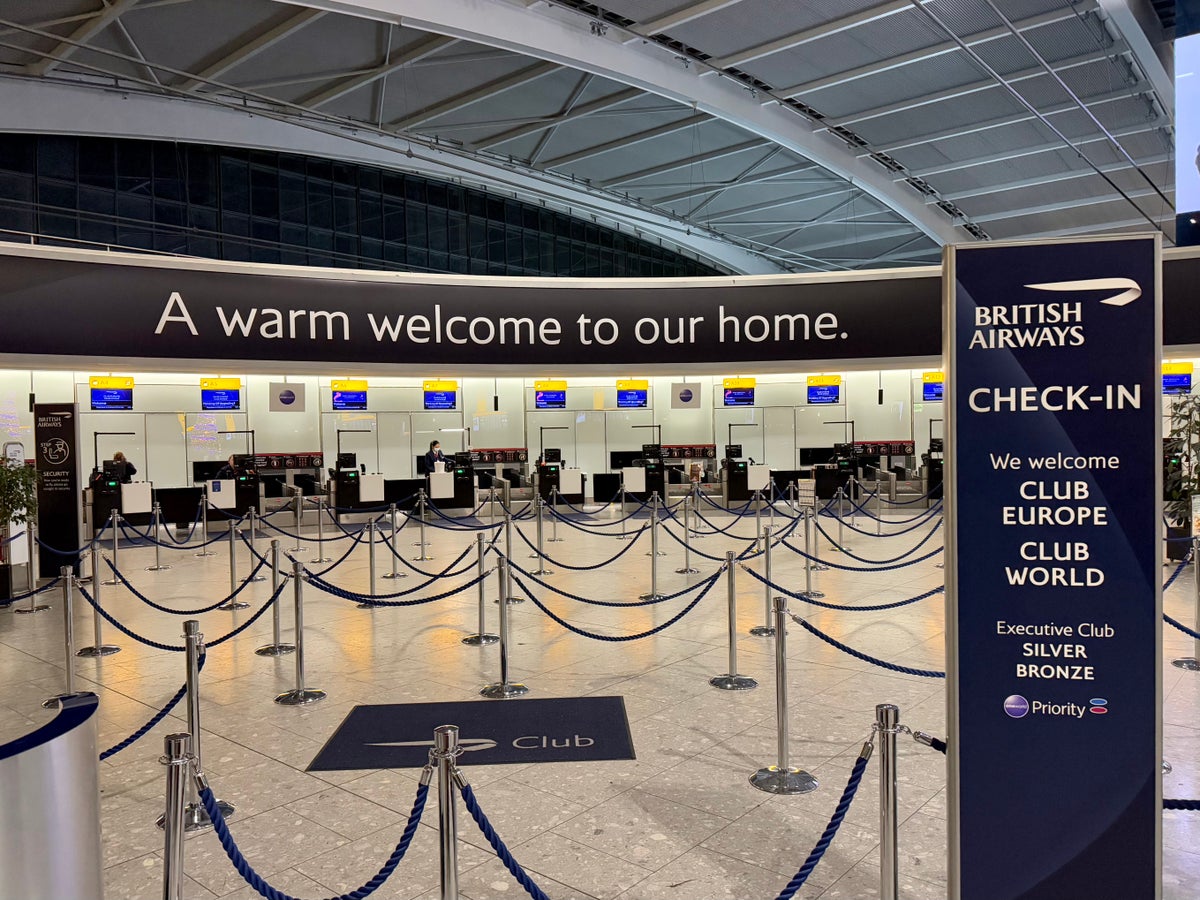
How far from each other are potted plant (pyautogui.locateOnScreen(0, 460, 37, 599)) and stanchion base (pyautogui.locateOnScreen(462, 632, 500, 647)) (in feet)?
17.6

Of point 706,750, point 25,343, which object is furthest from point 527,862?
point 25,343

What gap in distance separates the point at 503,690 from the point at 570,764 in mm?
1444

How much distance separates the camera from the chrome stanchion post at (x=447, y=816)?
3.03m

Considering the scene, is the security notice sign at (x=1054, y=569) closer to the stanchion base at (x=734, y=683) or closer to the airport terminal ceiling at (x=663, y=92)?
the stanchion base at (x=734, y=683)

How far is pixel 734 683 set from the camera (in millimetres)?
6488

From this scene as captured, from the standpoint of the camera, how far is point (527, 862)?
396 centimetres

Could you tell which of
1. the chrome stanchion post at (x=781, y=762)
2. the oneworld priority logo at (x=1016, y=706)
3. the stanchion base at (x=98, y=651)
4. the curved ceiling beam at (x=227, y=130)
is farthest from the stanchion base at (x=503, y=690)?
the curved ceiling beam at (x=227, y=130)

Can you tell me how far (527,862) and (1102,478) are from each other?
276cm

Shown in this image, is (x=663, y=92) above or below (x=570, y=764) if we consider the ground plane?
above

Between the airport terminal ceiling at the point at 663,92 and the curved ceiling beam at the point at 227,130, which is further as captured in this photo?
the curved ceiling beam at the point at 227,130

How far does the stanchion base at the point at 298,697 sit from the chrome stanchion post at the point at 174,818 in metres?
3.32

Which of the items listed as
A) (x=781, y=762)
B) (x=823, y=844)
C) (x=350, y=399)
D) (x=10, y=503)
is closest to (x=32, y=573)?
(x=10, y=503)

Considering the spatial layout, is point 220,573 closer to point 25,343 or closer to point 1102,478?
point 25,343

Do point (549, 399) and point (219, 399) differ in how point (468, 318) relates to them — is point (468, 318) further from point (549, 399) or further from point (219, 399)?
point (219, 399)
